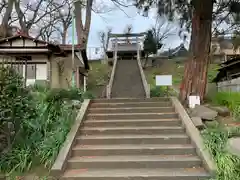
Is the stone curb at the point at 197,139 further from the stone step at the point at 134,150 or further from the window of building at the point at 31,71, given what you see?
the window of building at the point at 31,71

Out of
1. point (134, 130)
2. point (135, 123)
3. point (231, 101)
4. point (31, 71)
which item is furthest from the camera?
point (31, 71)

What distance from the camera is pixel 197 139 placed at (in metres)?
6.61

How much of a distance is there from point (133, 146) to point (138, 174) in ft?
4.25

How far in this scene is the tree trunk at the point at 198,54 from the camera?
33.7ft

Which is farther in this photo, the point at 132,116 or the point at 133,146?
the point at 132,116

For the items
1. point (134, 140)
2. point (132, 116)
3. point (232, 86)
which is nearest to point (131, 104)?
point (132, 116)

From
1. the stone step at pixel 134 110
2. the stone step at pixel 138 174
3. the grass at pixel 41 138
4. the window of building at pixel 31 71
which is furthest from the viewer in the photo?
the window of building at pixel 31 71

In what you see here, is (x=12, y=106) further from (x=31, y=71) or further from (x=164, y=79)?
(x=31, y=71)

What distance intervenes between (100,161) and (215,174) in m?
2.29

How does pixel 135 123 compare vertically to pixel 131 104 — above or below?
below

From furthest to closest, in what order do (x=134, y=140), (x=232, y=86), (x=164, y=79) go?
(x=232, y=86)
(x=164, y=79)
(x=134, y=140)

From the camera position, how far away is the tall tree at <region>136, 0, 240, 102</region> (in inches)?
401

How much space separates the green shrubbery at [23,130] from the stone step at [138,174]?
78cm

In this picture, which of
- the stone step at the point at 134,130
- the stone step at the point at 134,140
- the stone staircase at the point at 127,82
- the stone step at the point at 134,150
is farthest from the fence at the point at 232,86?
the stone step at the point at 134,150
